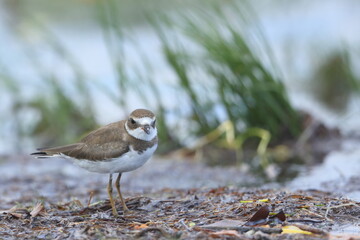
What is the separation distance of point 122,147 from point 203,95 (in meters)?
3.83

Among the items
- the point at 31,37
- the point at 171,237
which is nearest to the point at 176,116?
the point at 31,37

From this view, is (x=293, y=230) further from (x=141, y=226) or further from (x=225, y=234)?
(x=141, y=226)

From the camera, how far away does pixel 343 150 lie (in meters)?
8.67

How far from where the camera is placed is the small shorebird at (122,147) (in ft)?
17.4

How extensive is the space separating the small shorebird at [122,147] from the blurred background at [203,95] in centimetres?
272

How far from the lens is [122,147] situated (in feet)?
17.5

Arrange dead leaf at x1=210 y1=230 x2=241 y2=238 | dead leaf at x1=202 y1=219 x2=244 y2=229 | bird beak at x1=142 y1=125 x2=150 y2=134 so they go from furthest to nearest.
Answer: bird beak at x1=142 y1=125 x2=150 y2=134 → dead leaf at x1=202 y1=219 x2=244 y2=229 → dead leaf at x1=210 y1=230 x2=241 y2=238

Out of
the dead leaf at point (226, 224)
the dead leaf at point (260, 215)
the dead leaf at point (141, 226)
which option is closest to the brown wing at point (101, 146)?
the dead leaf at point (141, 226)

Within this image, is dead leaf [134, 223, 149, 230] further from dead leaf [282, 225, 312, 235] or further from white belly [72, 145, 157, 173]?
dead leaf [282, 225, 312, 235]

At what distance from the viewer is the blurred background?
873 centimetres

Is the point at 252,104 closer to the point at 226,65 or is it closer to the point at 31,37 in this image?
the point at 226,65

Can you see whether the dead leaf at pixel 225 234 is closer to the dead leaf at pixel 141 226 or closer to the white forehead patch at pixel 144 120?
the dead leaf at pixel 141 226

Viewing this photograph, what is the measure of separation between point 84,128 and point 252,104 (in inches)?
106

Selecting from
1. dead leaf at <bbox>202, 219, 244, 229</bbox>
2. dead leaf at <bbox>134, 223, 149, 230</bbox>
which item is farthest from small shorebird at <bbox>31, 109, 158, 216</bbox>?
dead leaf at <bbox>202, 219, 244, 229</bbox>
